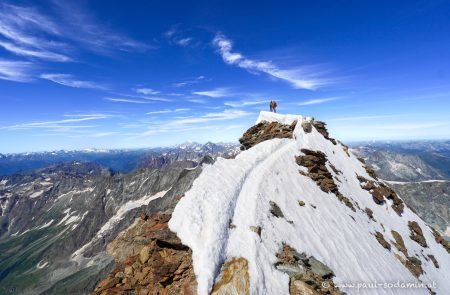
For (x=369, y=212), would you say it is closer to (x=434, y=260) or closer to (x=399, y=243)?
(x=399, y=243)

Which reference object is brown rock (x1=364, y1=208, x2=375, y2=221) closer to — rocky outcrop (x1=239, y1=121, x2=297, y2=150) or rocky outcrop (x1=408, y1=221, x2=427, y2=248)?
rocky outcrop (x1=408, y1=221, x2=427, y2=248)

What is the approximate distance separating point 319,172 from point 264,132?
13.0 meters

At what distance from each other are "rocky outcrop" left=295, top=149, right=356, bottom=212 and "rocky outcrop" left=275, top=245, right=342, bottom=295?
14903 mm

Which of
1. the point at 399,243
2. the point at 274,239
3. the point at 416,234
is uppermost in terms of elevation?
the point at 274,239

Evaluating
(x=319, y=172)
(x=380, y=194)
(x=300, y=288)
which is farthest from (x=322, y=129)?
(x=300, y=288)

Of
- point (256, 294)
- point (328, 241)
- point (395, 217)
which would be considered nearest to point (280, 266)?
point (256, 294)

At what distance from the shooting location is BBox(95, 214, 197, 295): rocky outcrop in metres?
15.5

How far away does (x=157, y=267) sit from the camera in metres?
16.2

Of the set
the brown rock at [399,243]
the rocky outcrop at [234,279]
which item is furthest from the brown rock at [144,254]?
the brown rock at [399,243]

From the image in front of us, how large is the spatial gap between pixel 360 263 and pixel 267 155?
15.2 meters

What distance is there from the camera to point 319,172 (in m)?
35.9

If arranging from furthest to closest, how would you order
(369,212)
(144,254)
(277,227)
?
(369,212)
(277,227)
(144,254)

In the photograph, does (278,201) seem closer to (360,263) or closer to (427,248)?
(360,263)

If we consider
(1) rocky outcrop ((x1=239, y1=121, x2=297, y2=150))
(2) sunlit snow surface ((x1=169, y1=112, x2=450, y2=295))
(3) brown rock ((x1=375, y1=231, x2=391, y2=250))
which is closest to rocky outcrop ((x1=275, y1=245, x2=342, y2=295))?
(2) sunlit snow surface ((x1=169, y1=112, x2=450, y2=295))
